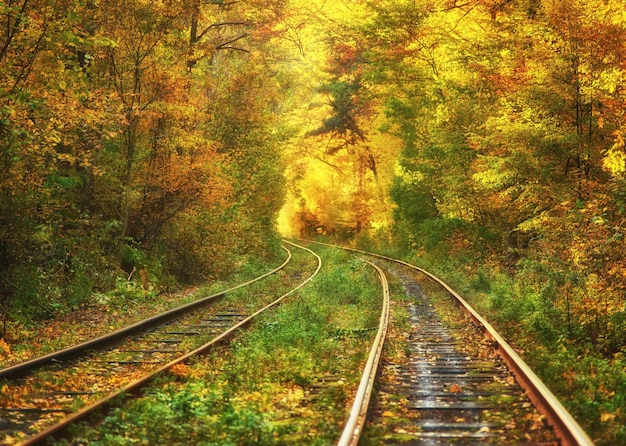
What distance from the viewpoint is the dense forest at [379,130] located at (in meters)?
11.9

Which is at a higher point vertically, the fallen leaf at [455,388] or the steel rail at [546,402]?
the steel rail at [546,402]

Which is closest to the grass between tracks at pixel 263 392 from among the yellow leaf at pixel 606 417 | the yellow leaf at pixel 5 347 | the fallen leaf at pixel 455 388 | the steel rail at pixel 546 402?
the fallen leaf at pixel 455 388

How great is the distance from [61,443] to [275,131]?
2548 centimetres

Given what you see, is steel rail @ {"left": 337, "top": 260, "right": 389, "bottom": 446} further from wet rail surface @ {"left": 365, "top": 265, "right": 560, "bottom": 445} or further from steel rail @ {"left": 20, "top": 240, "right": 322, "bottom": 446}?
steel rail @ {"left": 20, "top": 240, "right": 322, "bottom": 446}

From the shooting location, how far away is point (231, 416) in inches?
260

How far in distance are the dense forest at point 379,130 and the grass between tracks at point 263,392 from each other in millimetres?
2600

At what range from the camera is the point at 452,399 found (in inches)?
299

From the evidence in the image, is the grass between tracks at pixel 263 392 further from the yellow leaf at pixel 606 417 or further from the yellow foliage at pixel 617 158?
the yellow foliage at pixel 617 158

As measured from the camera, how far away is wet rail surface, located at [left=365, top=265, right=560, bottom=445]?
625 cm

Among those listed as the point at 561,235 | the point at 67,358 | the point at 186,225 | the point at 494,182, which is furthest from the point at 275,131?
the point at 67,358

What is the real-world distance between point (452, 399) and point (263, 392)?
2296mm

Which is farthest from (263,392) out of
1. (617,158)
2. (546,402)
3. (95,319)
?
(617,158)

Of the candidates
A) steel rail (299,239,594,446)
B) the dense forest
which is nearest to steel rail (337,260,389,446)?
steel rail (299,239,594,446)

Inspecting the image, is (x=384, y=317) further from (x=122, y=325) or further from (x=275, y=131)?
(x=275, y=131)
